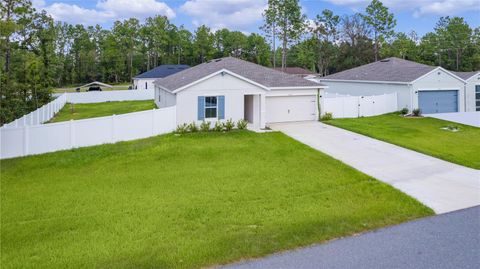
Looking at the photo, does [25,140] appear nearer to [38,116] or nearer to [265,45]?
[38,116]

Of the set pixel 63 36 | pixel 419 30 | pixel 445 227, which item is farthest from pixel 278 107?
pixel 63 36

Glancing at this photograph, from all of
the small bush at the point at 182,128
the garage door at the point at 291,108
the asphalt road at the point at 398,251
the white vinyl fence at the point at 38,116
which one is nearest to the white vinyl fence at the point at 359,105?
the garage door at the point at 291,108

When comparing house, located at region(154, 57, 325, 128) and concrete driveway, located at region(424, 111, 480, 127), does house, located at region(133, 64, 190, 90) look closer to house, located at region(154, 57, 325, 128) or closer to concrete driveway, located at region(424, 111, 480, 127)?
house, located at region(154, 57, 325, 128)

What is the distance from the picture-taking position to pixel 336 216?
8180 millimetres

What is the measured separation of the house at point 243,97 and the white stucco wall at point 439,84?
305 inches

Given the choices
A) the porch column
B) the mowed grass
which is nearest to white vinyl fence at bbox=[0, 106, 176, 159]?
the mowed grass

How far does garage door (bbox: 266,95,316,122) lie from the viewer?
23.1 metres

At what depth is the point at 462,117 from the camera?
2523 centimetres

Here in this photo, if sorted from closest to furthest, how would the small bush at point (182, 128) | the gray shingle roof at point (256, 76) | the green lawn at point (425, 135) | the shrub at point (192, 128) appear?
the green lawn at point (425, 135), the small bush at point (182, 128), the shrub at point (192, 128), the gray shingle roof at point (256, 76)

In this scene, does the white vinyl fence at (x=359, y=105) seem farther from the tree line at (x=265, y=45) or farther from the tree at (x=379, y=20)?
the tree at (x=379, y=20)

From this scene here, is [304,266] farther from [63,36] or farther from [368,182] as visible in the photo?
[63,36]

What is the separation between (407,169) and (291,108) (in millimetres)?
11677

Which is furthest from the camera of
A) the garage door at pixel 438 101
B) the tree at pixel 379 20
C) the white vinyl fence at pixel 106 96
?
the tree at pixel 379 20

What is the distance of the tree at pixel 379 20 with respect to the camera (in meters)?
59.6
